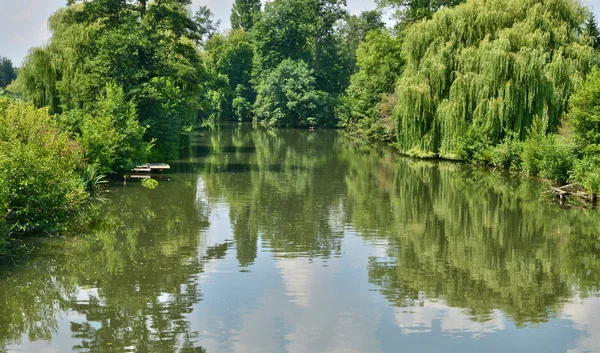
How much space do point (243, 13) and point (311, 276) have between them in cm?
10841

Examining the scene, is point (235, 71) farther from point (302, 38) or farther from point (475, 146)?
point (475, 146)

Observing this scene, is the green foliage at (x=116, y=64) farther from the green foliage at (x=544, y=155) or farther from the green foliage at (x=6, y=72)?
the green foliage at (x=6, y=72)

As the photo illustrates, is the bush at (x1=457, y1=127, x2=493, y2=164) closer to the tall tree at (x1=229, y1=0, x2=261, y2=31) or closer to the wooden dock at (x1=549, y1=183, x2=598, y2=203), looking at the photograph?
the wooden dock at (x1=549, y1=183, x2=598, y2=203)

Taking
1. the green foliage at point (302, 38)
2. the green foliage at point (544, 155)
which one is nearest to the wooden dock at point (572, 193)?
the green foliage at point (544, 155)

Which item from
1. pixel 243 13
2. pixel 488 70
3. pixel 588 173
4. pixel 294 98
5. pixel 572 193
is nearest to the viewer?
pixel 588 173

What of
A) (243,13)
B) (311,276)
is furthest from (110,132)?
(243,13)

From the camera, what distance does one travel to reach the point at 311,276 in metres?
15.2

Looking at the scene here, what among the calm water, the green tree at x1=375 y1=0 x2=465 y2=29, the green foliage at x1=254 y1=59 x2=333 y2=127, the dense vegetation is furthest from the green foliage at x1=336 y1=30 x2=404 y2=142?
the calm water

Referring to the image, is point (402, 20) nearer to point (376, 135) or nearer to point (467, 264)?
point (376, 135)

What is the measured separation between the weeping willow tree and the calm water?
7.93m

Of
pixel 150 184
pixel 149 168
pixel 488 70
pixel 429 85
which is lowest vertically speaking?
pixel 150 184

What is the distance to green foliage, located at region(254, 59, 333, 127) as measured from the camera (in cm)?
8162

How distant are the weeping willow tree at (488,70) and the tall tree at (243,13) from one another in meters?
80.0

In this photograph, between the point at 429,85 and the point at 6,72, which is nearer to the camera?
the point at 429,85
